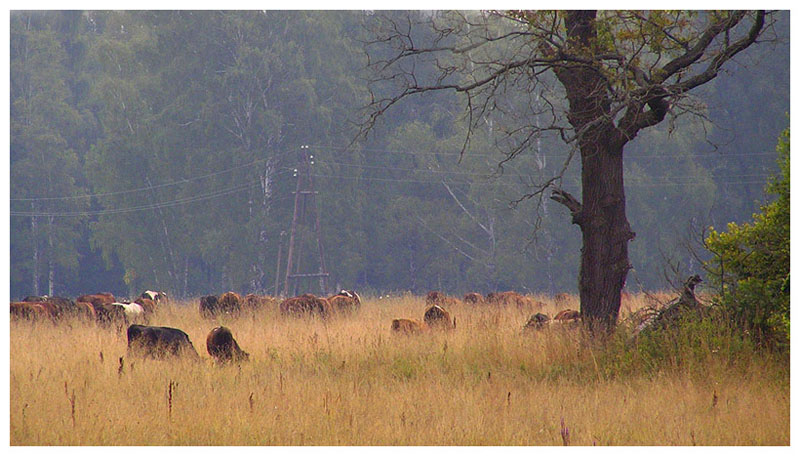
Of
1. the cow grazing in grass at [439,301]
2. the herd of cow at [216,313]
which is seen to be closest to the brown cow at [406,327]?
the herd of cow at [216,313]

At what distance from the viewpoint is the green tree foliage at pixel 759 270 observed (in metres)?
8.64

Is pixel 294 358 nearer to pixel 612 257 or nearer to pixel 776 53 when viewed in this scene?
pixel 612 257

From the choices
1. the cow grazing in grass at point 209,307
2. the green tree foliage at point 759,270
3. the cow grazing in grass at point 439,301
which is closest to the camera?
the green tree foliage at point 759,270

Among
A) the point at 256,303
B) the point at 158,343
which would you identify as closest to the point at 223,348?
the point at 158,343

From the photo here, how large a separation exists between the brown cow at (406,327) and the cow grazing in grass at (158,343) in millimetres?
2918

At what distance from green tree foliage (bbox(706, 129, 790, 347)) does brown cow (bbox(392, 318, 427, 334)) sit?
4.35 m

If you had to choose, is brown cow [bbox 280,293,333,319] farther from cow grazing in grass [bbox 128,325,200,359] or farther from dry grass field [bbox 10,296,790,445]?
cow grazing in grass [bbox 128,325,200,359]

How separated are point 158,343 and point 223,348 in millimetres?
777

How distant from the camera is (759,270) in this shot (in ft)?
29.8

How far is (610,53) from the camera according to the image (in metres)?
9.73

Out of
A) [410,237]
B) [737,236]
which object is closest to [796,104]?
[737,236]

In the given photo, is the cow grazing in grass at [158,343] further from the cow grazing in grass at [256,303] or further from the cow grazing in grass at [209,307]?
the cow grazing in grass at [256,303]

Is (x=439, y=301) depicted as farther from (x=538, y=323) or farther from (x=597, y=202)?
(x=597, y=202)

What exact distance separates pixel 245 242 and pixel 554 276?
38.6 feet
